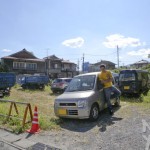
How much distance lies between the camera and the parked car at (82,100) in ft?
23.6

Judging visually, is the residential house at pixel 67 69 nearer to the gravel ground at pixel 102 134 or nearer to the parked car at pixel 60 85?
the parked car at pixel 60 85

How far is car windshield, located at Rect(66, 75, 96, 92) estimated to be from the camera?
26.9 feet

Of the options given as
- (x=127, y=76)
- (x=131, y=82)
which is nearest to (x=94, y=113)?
(x=131, y=82)

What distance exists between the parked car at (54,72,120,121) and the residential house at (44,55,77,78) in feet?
137

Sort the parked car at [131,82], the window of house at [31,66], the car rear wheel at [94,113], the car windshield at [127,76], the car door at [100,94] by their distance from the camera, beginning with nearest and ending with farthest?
the car rear wheel at [94,113] → the car door at [100,94] → the parked car at [131,82] → the car windshield at [127,76] → the window of house at [31,66]

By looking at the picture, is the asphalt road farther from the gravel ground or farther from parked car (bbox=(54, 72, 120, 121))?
parked car (bbox=(54, 72, 120, 121))

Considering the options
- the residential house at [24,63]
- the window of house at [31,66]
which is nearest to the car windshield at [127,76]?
the residential house at [24,63]

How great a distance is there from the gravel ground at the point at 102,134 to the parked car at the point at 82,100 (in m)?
0.38

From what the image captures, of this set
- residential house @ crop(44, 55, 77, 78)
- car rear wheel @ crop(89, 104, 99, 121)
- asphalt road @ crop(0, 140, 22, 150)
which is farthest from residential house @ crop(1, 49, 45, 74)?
asphalt road @ crop(0, 140, 22, 150)

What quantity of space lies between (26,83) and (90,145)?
21.1 metres

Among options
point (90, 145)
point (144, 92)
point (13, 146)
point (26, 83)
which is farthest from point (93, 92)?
point (26, 83)

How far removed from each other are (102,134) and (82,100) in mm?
1463

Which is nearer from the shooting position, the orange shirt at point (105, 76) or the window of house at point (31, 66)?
the orange shirt at point (105, 76)

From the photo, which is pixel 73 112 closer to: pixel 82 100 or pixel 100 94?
pixel 82 100
